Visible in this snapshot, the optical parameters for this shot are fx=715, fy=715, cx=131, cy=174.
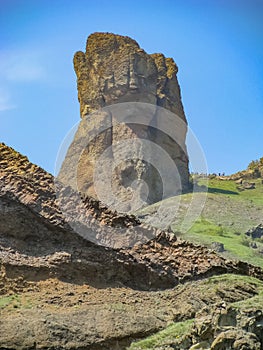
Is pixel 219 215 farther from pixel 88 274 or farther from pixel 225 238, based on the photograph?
pixel 88 274

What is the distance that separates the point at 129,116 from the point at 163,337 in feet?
210

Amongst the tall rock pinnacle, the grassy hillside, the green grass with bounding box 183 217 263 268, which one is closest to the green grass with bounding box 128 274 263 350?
the green grass with bounding box 183 217 263 268

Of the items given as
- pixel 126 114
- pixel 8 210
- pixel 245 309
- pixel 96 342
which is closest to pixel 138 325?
pixel 96 342

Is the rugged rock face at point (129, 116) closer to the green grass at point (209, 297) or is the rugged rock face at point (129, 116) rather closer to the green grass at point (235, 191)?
the green grass at point (235, 191)

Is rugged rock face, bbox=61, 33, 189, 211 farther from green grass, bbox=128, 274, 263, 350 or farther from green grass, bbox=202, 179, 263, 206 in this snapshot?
green grass, bbox=128, 274, 263, 350

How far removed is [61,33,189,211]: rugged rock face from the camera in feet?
252

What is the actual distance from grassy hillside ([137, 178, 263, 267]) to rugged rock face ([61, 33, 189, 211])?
3956 mm

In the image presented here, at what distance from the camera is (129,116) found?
79.7 metres

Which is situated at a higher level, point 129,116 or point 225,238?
point 129,116

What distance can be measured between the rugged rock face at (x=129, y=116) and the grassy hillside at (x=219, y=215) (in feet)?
13.0

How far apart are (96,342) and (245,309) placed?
3439mm

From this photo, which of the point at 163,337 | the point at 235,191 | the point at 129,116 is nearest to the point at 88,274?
the point at 163,337

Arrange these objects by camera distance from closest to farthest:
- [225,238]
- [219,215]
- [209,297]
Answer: [209,297] < [225,238] < [219,215]

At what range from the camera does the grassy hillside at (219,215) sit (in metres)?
55.2
